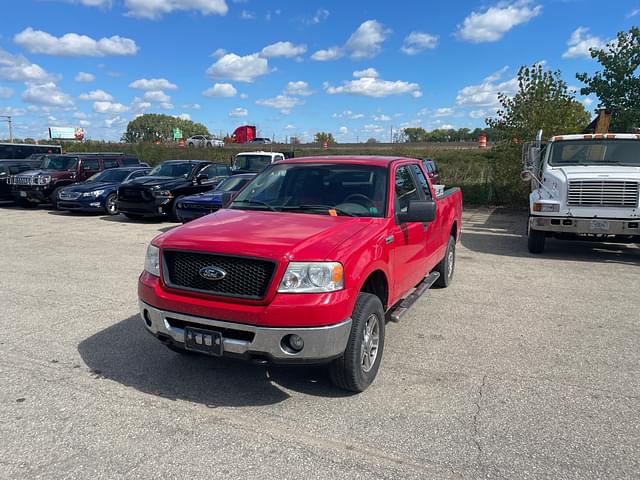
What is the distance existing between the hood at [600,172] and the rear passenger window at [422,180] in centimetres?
435

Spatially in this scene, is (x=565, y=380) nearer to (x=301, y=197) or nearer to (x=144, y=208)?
(x=301, y=197)

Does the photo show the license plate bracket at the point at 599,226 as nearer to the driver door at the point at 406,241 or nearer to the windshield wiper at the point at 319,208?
the driver door at the point at 406,241

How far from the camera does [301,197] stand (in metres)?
4.58

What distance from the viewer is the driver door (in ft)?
14.2

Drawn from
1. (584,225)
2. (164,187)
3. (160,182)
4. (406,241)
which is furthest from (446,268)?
(160,182)

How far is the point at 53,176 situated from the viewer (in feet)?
53.8

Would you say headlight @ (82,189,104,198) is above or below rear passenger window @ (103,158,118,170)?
below

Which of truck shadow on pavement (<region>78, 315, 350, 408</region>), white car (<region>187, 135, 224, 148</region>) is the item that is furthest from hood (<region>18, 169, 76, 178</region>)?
white car (<region>187, 135, 224, 148</region>)

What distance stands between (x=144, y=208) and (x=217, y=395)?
10.8 metres

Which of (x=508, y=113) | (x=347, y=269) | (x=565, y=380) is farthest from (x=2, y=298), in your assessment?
(x=508, y=113)

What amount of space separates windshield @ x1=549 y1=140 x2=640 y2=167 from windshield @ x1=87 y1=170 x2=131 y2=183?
1309 cm

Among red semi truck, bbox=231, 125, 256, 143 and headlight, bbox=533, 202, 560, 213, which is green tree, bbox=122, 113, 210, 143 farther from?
headlight, bbox=533, 202, 560, 213

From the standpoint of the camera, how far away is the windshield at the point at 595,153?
917cm

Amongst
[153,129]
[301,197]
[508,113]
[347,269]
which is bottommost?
[347,269]
